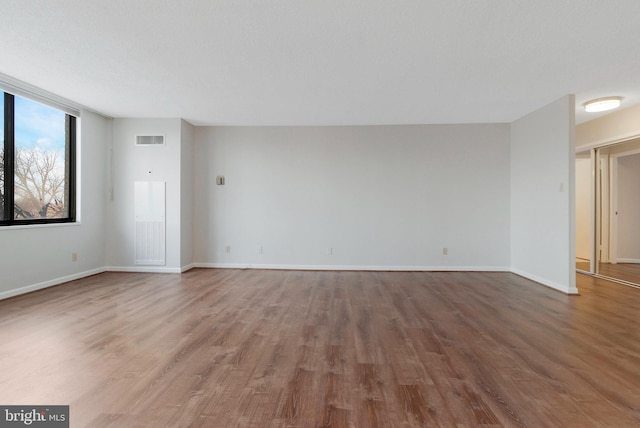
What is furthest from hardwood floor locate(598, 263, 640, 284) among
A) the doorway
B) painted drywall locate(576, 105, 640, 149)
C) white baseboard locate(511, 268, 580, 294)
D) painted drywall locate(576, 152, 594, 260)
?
painted drywall locate(576, 105, 640, 149)

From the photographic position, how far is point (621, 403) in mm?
1684

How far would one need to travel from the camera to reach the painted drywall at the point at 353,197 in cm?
536

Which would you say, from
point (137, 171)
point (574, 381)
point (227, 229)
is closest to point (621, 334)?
point (574, 381)

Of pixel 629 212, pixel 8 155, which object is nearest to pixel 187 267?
pixel 8 155

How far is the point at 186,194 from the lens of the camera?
→ 5.30 m

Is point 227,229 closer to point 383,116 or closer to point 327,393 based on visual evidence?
point 383,116

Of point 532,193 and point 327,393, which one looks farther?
point 532,193

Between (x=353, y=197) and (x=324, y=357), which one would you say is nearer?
(x=324, y=357)

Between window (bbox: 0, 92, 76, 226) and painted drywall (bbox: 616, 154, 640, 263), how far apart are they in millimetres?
10047

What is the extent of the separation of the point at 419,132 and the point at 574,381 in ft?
14.3

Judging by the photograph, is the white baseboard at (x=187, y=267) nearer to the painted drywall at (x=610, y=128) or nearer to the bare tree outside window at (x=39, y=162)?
the bare tree outside window at (x=39, y=162)

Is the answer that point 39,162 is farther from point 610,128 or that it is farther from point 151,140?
point 610,128

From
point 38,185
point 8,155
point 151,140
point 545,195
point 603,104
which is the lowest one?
point 545,195

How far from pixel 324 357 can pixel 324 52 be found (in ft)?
8.87
